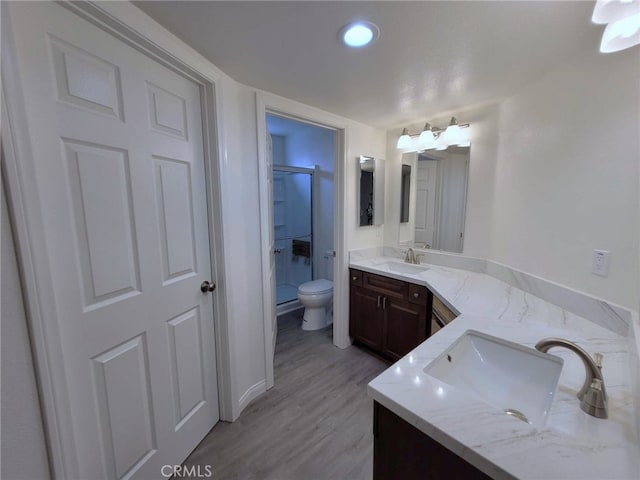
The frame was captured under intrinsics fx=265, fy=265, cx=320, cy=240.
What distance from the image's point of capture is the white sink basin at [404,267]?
7.91ft

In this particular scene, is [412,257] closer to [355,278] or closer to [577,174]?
[355,278]

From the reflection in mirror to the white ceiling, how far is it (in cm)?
83

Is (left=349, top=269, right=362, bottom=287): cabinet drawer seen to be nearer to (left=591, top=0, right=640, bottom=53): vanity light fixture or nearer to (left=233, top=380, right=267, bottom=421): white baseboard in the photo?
(left=233, top=380, right=267, bottom=421): white baseboard

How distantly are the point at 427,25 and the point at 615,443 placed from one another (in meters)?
1.47

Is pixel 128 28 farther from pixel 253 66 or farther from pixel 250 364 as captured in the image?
pixel 250 364

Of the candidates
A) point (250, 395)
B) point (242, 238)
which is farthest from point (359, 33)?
point (250, 395)

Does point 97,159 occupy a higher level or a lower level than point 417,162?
lower

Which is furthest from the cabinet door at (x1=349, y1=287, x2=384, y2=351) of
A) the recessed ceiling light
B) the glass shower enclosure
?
the recessed ceiling light

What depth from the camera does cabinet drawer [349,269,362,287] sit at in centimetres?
245

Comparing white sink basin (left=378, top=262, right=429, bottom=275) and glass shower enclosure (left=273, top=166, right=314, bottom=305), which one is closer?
white sink basin (left=378, top=262, right=429, bottom=275)

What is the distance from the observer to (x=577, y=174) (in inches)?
52.4

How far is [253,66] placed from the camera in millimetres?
1424

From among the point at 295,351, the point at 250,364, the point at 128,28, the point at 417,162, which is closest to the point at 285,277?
the point at 295,351

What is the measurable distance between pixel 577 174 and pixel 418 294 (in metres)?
1.14
